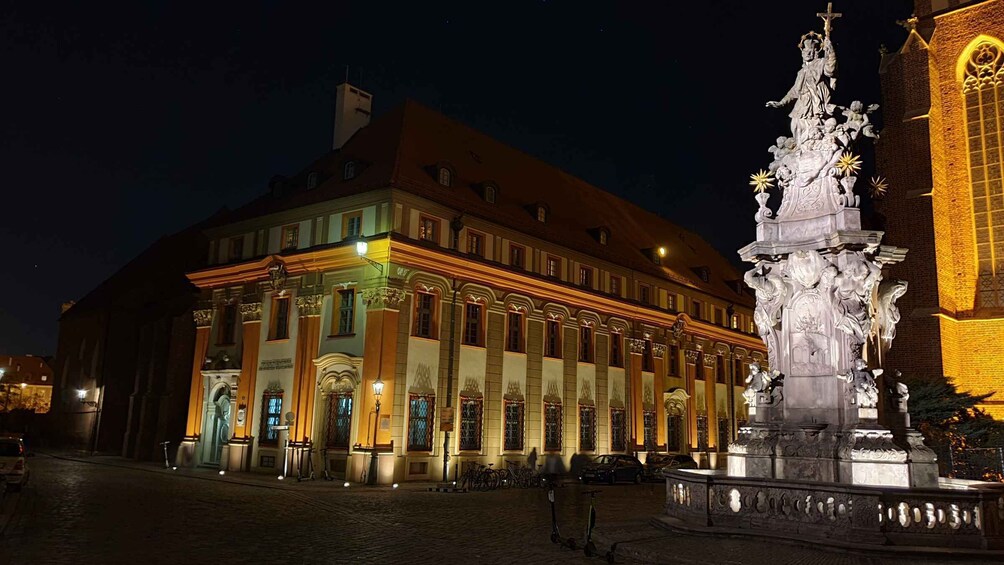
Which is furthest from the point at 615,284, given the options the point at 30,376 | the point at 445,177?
the point at 30,376

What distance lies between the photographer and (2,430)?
5788 centimetres

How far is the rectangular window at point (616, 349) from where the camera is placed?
132 feet

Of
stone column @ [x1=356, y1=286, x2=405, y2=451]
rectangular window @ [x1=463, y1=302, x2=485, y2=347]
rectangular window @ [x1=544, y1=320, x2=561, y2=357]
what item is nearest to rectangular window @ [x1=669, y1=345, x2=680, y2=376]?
rectangular window @ [x1=544, y1=320, x2=561, y2=357]

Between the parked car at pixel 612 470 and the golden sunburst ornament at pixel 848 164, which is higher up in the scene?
the golden sunburst ornament at pixel 848 164

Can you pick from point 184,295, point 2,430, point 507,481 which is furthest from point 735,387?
point 2,430

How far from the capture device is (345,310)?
102 ft

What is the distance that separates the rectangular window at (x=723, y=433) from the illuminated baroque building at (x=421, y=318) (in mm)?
5616

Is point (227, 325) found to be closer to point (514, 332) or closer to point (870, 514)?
point (514, 332)

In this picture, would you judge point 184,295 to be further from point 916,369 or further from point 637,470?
point 916,369

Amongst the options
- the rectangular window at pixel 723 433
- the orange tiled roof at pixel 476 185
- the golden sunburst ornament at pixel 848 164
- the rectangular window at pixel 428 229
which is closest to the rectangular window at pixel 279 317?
the orange tiled roof at pixel 476 185

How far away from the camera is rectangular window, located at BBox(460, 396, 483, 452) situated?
3161 centimetres

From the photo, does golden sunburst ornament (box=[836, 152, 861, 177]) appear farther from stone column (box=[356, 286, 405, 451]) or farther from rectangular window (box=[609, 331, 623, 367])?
rectangular window (box=[609, 331, 623, 367])

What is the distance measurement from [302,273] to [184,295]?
12250 mm

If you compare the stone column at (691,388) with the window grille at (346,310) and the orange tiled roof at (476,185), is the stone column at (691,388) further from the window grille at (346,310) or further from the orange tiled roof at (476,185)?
the window grille at (346,310)
